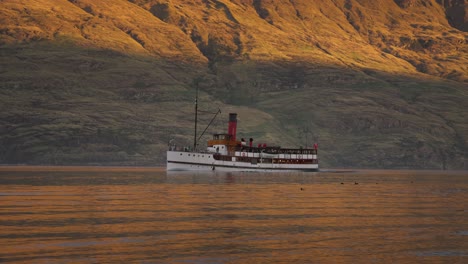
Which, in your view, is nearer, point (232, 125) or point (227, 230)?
point (227, 230)

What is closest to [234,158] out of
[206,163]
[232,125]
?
[206,163]

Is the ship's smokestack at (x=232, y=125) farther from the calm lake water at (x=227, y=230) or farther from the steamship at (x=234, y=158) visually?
the calm lake water at (x=227, y=230)

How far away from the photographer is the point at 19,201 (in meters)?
72.4

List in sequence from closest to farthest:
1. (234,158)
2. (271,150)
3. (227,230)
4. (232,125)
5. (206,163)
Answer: (227,230)
(206,163)
(234,158)
(232,125)
(271,150)

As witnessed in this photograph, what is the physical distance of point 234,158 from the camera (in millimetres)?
179375

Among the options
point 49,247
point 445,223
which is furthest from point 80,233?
point 445,223

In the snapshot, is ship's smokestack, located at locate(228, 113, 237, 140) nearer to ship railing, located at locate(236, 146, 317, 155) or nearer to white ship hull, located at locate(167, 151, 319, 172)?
ship railing, located at locate(236, 146, 317, 155)

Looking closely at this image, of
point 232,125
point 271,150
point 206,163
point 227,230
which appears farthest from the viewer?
point 271,150

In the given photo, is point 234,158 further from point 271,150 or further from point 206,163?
point 271,150

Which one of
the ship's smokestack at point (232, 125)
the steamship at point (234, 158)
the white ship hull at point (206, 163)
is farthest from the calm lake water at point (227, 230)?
the ship's smokestack at point (232, 125)

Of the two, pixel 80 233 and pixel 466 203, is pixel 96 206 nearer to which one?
pixel 80 233

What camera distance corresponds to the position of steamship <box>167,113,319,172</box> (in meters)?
175

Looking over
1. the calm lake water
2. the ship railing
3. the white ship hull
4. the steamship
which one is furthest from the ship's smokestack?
the calm lake water

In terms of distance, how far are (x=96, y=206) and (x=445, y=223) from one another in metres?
27.4
